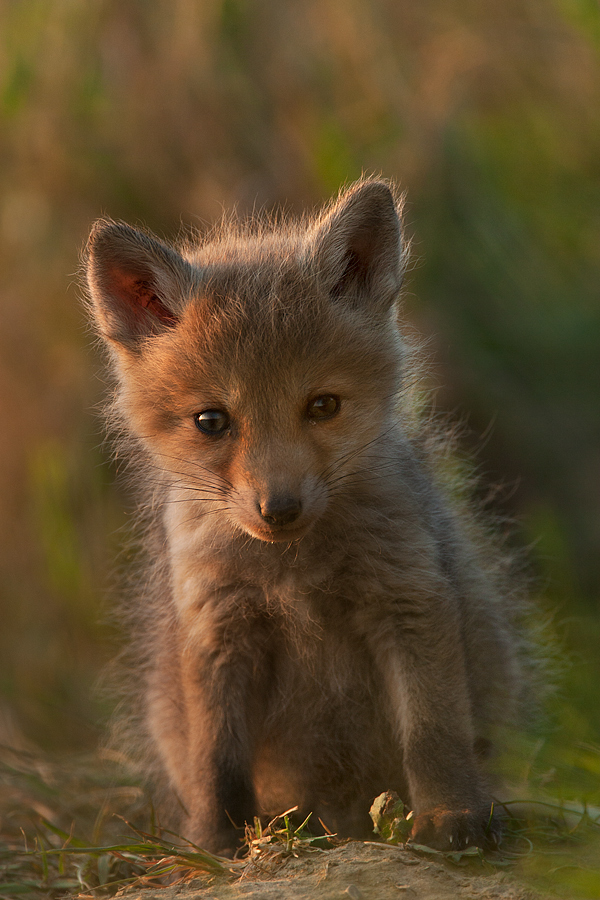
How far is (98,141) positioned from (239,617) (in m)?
4.76

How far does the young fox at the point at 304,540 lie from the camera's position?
291 cm

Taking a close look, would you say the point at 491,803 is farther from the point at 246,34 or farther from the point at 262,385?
the point at 246,34

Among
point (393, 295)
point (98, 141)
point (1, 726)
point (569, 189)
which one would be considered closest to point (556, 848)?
point (393, 295)

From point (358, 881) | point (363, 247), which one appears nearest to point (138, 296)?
point (363, 247)

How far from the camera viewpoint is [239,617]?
10.4ft

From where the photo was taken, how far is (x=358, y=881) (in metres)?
2.42

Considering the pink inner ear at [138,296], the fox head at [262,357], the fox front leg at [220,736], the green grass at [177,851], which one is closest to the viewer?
the green grass at [177,851]

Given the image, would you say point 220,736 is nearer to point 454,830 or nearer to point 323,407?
point 454,830

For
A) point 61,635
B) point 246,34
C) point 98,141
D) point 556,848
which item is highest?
point 246,34

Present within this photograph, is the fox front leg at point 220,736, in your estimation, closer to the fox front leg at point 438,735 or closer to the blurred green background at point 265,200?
the fox front leg at point 438,735

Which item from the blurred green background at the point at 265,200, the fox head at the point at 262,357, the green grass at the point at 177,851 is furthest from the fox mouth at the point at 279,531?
the blurred green background at the point at 265,200

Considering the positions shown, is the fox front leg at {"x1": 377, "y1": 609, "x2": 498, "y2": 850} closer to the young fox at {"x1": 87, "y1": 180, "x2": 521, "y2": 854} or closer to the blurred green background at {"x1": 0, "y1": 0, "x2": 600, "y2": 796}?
the young fox at {"x1": 87, "y1": 180, "x2": 521, "y2": 854}

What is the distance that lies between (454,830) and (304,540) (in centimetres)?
98

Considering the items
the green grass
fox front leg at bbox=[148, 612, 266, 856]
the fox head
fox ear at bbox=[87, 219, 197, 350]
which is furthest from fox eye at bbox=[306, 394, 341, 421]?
the green grass
